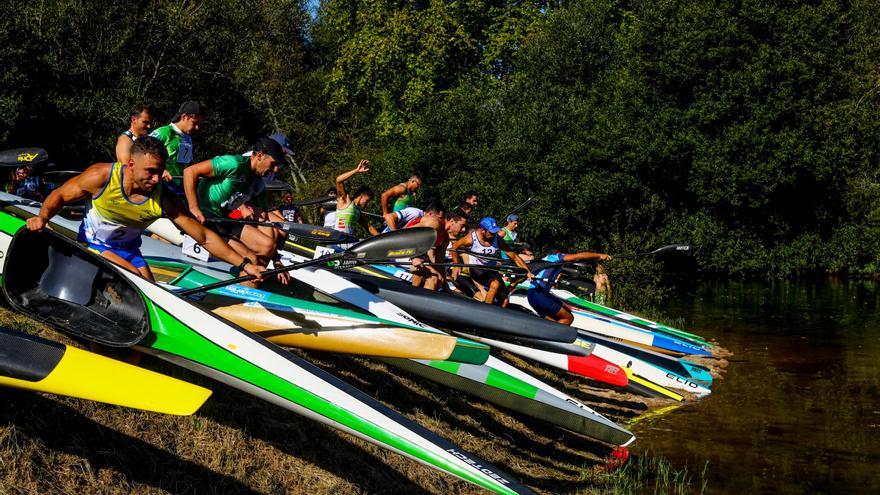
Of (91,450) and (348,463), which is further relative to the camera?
(348,463)

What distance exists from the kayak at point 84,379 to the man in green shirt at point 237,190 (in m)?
3.00

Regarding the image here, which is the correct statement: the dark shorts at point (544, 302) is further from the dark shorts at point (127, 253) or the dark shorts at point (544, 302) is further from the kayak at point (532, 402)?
the dark shorts at point (127, 253)

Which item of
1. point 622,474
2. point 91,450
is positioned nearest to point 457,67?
point 622,474

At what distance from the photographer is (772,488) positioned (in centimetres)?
794

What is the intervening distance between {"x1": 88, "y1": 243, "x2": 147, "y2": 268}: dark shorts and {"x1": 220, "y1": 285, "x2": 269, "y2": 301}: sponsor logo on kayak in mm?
875

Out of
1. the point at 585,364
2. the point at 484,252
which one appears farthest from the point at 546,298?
the point at 585,364

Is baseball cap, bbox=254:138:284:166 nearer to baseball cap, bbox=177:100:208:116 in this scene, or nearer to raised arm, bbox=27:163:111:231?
baseball cap, bbox=177:100:208:116

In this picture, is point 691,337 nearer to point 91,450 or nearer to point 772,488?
point 772,488

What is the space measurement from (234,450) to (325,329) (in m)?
1.49

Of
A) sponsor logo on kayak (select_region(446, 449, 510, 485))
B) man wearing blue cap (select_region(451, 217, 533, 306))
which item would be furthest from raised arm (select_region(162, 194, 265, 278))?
man wearing blue cap (select_region(451, 217, 533, 306))

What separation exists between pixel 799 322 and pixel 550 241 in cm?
854

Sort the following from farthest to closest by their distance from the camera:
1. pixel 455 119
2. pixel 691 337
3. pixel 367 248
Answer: pixel 455 119, pixel 691 337, pixel 367 248

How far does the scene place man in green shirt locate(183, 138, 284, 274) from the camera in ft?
25.6

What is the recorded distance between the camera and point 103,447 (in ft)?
17.0
